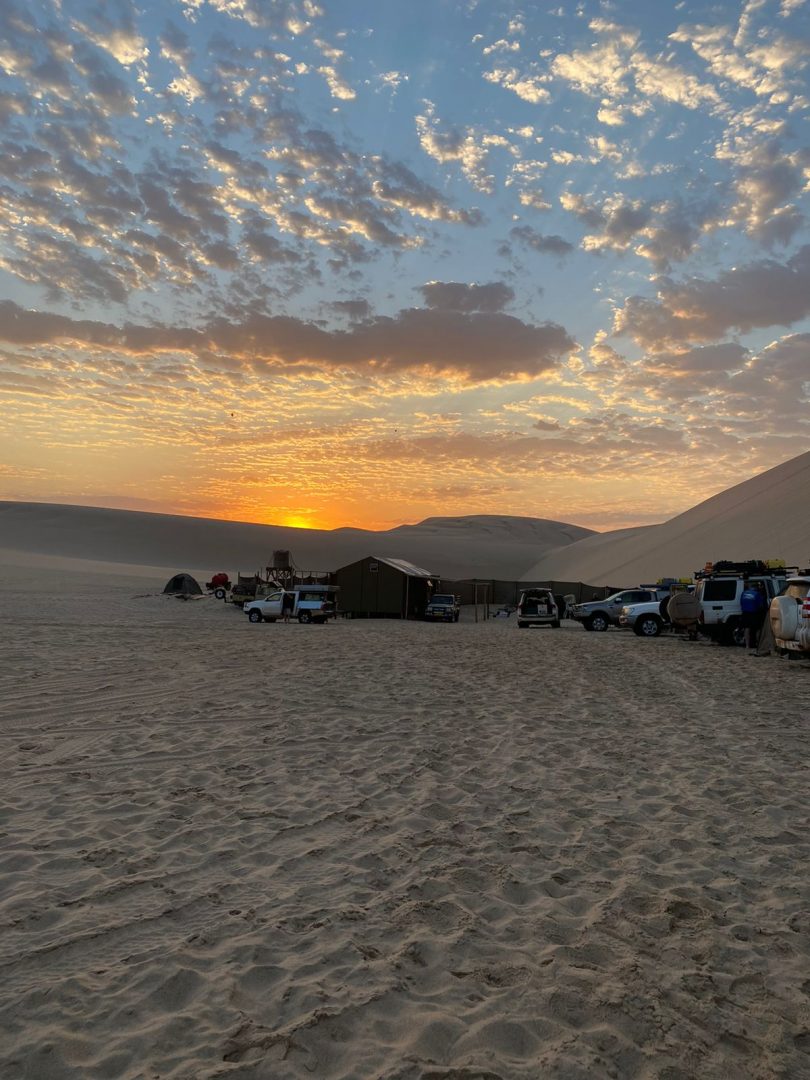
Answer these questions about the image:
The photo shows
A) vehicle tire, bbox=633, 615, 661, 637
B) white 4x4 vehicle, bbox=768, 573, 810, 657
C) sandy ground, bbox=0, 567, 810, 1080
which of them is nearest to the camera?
sandy ground, bbox=0, 567, 810, 1080

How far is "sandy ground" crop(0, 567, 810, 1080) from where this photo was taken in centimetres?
326

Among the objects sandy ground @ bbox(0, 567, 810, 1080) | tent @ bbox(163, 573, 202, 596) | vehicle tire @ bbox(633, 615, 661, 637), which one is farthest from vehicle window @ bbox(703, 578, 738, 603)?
tent @ bbox(163, 573, 202, 596)

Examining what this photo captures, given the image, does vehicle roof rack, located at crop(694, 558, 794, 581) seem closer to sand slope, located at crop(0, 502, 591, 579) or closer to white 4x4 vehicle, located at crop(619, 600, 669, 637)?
white 4x4 vehicle, located at crop(619, 600, 669, 637)

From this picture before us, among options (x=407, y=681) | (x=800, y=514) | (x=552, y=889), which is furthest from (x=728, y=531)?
(x=552, y=889)

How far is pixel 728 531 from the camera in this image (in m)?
54.8

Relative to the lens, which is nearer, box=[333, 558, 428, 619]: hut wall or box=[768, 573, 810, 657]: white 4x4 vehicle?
box=[768, 573, 810, 657]: white 4x4 vehicle

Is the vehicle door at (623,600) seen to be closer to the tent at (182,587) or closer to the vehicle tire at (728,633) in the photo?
the vehicle tire at (728,633)

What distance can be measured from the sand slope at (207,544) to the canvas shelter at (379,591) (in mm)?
51887

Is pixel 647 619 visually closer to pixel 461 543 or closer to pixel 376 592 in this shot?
pixel 376 592

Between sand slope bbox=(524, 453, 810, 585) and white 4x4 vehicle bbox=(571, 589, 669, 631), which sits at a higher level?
sand slope bbox=(524, 453, 810, 585)

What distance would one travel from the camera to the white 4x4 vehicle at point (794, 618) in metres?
15.5

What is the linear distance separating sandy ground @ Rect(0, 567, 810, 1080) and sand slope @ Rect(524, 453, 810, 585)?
129 feet

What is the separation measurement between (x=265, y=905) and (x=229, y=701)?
7.23 metres

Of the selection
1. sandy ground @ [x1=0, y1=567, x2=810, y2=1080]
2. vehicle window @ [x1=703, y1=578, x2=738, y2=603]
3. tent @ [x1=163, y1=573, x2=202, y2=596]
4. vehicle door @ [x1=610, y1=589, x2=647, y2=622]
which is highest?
vehicle window @ [x1=703, y1=578, x2=738, y2=603]
